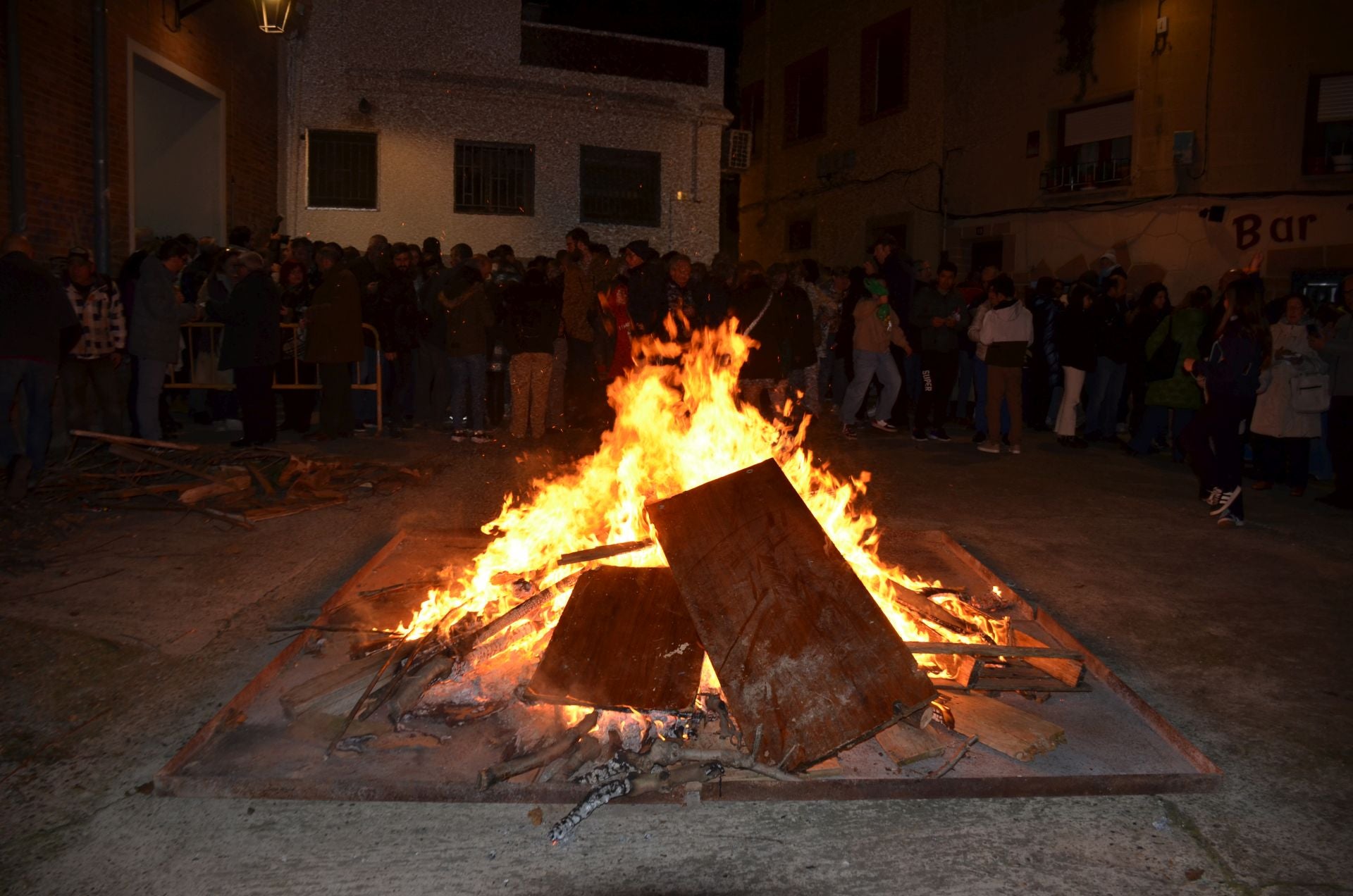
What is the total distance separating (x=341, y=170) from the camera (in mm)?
18125

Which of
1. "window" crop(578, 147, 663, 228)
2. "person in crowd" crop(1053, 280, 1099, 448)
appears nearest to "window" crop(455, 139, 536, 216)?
"window" crop(578, 147, 663, 228)

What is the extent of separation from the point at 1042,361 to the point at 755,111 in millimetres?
16218

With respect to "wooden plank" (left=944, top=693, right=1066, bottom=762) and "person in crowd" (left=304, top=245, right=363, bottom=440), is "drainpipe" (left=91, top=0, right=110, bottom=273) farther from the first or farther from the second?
"wooden plank" (left=944, top=693, right=1066, bottom=762)

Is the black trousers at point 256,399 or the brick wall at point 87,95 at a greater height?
the brick wall at point 87,95

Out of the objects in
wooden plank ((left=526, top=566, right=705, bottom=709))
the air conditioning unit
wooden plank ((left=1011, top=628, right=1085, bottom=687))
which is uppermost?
the air conditioning unit

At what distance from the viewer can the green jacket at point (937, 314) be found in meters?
12.8

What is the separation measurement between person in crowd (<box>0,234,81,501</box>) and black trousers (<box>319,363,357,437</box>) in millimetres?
2873

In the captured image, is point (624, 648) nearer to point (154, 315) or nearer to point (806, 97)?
point (154, 315)

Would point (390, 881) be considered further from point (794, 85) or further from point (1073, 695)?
point (794, 85)

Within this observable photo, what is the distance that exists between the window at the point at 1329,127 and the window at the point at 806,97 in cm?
1147

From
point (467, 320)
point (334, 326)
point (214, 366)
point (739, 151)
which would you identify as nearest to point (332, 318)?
point (334, 326)

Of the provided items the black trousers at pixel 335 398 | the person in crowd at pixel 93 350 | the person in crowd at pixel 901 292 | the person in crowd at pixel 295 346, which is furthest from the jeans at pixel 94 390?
the person in crowd at pixel 901 292

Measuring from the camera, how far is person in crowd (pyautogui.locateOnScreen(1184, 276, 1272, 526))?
A: 8.29m

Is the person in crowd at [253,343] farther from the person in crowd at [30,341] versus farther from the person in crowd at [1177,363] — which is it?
the person in crowd at [1177,363]
